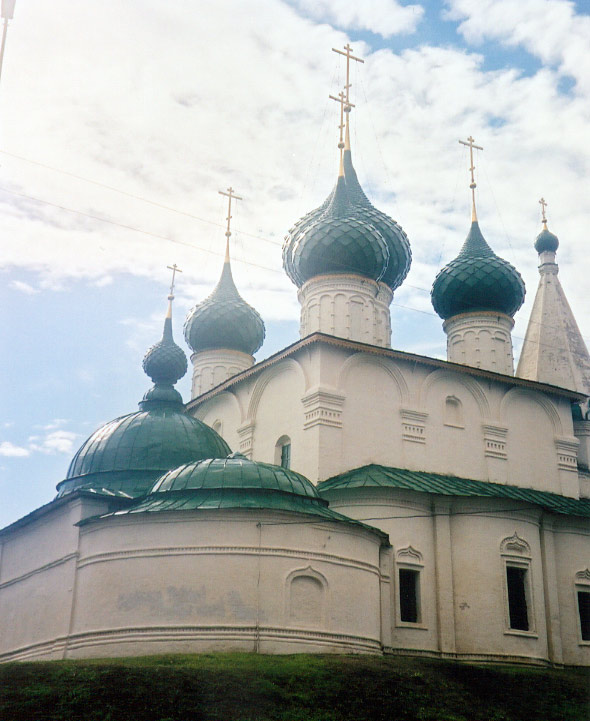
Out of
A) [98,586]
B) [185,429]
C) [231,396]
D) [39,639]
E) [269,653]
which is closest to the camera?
[269,653]

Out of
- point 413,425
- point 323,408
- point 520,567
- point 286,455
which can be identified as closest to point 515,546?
point 520,567

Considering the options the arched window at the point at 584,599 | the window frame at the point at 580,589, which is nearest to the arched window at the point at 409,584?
the window frame at the point at 580,589

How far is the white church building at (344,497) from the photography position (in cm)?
1529

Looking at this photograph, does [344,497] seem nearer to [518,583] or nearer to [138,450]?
[518,583]

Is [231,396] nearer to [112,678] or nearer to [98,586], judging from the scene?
[98,586]

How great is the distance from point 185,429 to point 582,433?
9.16 meters

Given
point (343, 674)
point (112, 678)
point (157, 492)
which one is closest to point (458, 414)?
point (157, 492)

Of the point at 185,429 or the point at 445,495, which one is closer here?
the point at 445,495

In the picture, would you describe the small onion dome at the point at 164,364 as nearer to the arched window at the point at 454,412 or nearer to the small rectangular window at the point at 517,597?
the arched window at the point at 454,412

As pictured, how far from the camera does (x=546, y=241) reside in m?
26.8

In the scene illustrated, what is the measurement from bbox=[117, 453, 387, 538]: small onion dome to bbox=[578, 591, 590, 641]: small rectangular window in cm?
471

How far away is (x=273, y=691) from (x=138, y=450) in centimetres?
842

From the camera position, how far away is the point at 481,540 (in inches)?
712

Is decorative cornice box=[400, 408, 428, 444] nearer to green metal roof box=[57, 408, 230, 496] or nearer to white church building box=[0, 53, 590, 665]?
white church building box=[0, 53, 590, 665]
